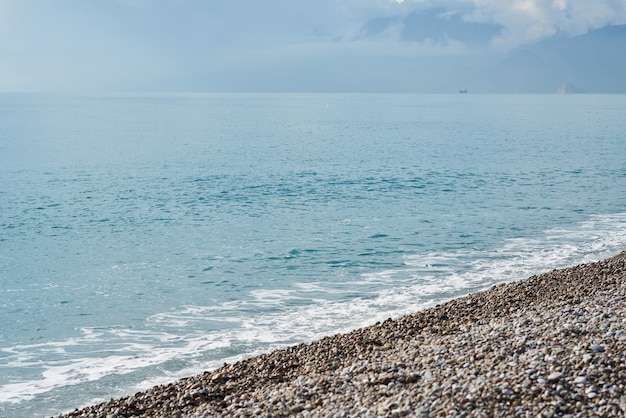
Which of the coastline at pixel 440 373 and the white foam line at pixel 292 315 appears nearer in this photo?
the coastline at pixel 440 373

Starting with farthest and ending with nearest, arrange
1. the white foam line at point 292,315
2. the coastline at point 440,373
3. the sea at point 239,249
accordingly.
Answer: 1. the sea at point 239,249
2. the white foam line at point 292,315
3. the coastline at point 440,373

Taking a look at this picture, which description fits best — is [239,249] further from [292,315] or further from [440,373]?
[440,373]

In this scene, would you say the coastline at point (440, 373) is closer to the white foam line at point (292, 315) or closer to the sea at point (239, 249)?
the white foam line at point (292, 315)

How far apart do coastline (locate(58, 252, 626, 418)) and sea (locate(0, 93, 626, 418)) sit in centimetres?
279

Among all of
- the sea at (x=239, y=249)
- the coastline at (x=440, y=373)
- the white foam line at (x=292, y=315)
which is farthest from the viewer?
the sea at (x=239, y=249)

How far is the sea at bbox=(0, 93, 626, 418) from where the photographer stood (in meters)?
17.7

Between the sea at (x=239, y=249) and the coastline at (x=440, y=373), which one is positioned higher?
the coastline at (x=440, y=373)

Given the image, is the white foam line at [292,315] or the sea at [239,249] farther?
the sea at [239,249]

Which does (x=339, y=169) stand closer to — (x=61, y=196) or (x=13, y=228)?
(x=61, y=196)

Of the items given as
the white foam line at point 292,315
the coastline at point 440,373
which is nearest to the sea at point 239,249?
the white foam line at point 292,315

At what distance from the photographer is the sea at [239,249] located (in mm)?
17703

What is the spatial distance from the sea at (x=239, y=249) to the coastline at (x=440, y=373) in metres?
2.79

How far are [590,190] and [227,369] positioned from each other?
37567 mm

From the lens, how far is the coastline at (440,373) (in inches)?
396
